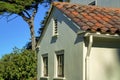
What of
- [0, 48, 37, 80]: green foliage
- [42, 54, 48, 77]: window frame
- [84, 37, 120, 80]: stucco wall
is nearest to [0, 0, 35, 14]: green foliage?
[0, 48, 37, 80]: green foliage

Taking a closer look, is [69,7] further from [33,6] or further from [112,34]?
[33,6]

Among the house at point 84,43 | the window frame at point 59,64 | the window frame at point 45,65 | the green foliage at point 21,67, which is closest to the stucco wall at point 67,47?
the house at point 84,43

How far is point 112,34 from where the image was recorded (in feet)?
48.6

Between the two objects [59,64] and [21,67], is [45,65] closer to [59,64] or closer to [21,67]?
[59,64]

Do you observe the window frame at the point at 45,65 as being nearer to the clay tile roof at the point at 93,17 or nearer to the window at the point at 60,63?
the window at the point at 60,63

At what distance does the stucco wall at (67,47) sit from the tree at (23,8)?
62.2 ft

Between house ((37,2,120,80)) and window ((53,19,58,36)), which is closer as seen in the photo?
house ((37,2,120,80))

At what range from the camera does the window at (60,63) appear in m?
17.6

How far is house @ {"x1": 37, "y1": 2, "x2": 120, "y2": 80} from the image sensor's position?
14852mm

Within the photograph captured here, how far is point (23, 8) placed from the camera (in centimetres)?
3925

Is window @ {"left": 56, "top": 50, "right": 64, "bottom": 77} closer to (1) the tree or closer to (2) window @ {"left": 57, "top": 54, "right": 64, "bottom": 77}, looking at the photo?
(2) window @ {"left": 57, "top": 54, "right": 64, "bottom": 77}

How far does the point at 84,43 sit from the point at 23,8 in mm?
24995

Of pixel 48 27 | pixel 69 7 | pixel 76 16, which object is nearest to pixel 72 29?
pixel 76 16

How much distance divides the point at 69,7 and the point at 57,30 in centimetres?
139
